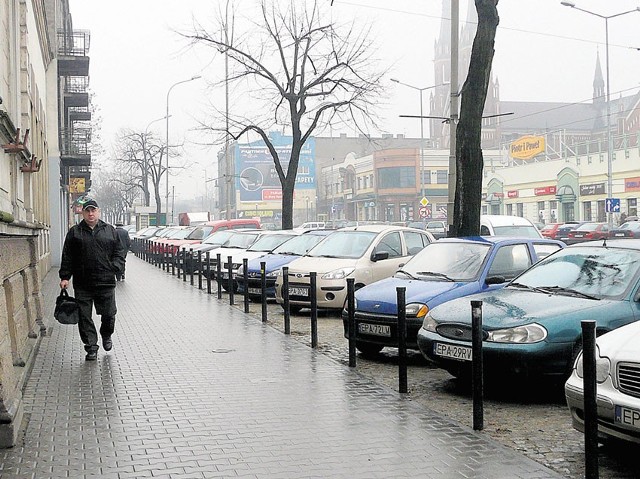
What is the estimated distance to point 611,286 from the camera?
8086 millimetres

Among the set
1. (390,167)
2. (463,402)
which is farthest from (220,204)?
(463,402)

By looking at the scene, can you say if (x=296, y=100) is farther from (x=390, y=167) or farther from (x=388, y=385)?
(x=390, y=167)

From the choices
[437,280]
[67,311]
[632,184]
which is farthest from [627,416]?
[632,184]

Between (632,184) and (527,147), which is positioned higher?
(527,147)

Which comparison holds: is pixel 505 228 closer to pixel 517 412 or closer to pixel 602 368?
pixel 517 412

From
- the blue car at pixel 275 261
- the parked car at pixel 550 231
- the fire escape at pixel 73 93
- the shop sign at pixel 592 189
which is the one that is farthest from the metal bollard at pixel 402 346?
the shop sign at pixel 592 189

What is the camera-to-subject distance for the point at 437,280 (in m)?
10.6

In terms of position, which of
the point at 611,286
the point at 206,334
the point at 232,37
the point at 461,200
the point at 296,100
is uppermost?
the point at 232,37

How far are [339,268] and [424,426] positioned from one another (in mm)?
8059

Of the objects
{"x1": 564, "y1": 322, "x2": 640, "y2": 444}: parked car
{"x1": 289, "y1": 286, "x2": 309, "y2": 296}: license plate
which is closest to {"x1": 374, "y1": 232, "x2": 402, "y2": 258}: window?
{"x1": 289, "y1": 286, "x2": 309, "y2": 296}: license plate

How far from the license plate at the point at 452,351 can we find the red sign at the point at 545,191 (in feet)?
187

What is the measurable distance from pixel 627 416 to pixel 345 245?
10702 millimetres

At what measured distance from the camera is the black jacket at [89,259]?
10367mm

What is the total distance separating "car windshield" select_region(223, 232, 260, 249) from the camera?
24.0 meters
